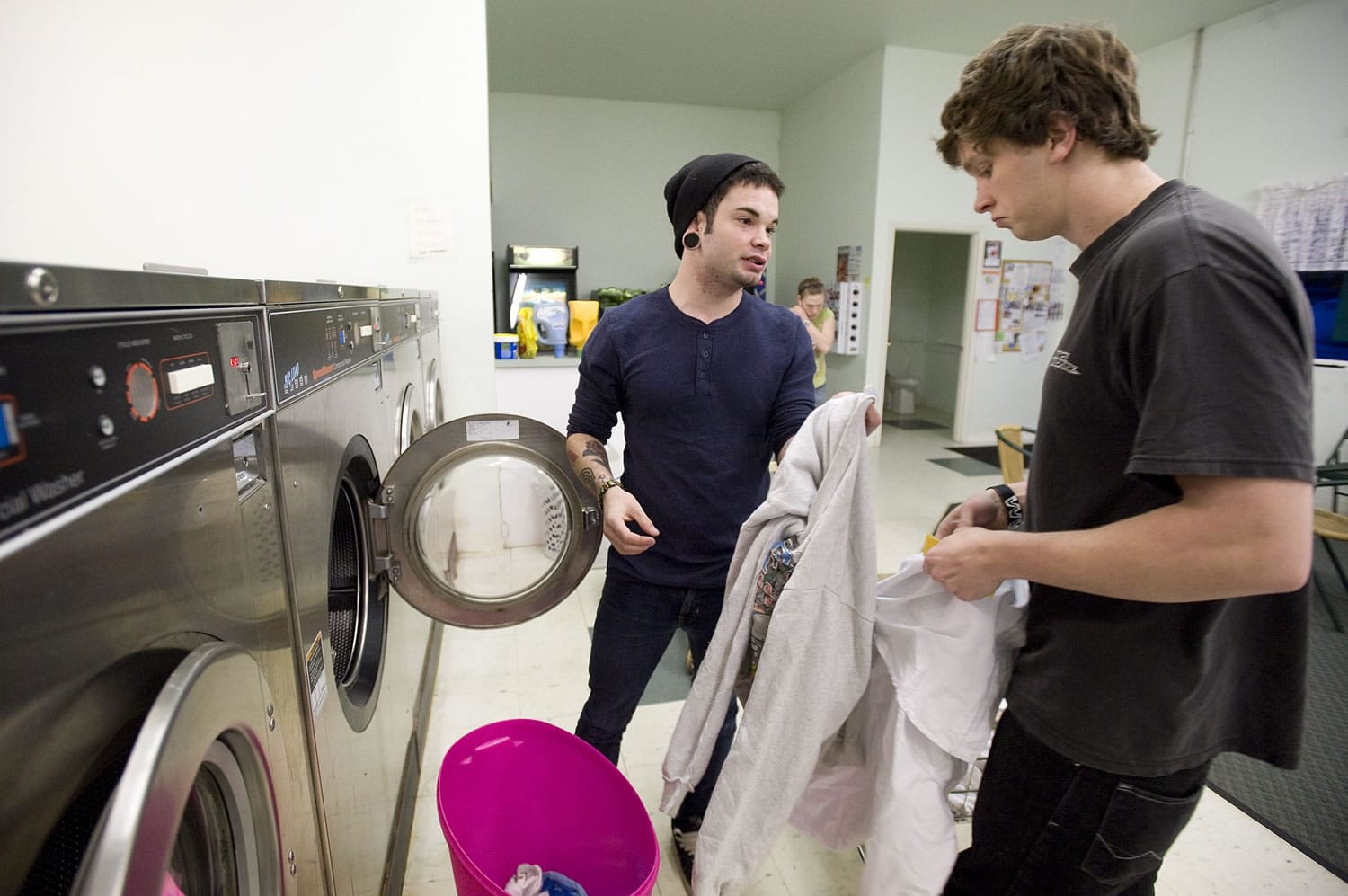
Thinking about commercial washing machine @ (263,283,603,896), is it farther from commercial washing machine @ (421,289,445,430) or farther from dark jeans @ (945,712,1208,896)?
dark jeans @ (945,712,1208,896)

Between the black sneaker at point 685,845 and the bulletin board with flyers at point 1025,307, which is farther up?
the bulletin board with flyers at point 1025,307

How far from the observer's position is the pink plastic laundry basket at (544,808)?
1.33 m

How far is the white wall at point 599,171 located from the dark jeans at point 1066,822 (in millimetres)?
6419

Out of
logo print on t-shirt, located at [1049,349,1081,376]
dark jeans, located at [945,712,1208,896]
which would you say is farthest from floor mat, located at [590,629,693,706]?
logo print on t-shirt, located at [1049,349,1081,376]

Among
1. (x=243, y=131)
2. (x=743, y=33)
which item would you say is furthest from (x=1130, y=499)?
(x=743, y=33)

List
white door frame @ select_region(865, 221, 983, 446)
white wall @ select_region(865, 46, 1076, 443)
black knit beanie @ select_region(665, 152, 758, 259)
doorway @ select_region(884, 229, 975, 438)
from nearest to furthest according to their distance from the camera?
black knit beanie @ select_region(665, 152, 758, 259) → white wall @ select_region(865, 46, 1076, 443) → white door frame @ select_region(865, 221, 983, 446) → doorway @ select_region(884, 229, 975, 438)

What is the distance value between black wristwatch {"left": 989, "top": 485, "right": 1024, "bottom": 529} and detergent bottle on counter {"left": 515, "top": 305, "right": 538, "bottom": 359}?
3101 millimetres

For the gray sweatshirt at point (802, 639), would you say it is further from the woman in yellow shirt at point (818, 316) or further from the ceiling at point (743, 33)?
the ceiling at point (743, 33)

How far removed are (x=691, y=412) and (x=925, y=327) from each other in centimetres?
751

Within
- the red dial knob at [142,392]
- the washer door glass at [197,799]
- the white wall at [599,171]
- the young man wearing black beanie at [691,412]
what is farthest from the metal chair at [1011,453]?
the white wall at [599,171]

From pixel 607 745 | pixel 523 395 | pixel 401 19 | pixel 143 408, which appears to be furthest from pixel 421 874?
pixel 401 19

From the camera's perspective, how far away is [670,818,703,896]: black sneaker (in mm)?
1622

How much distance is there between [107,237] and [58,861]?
312 cm

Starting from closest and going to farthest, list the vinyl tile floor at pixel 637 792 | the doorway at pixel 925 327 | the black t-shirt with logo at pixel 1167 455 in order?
the black t-shirt with logo at pixel 1167 455 → the vinyl tile floor at pixel 637 792 → the doorway at pixel 925 327
